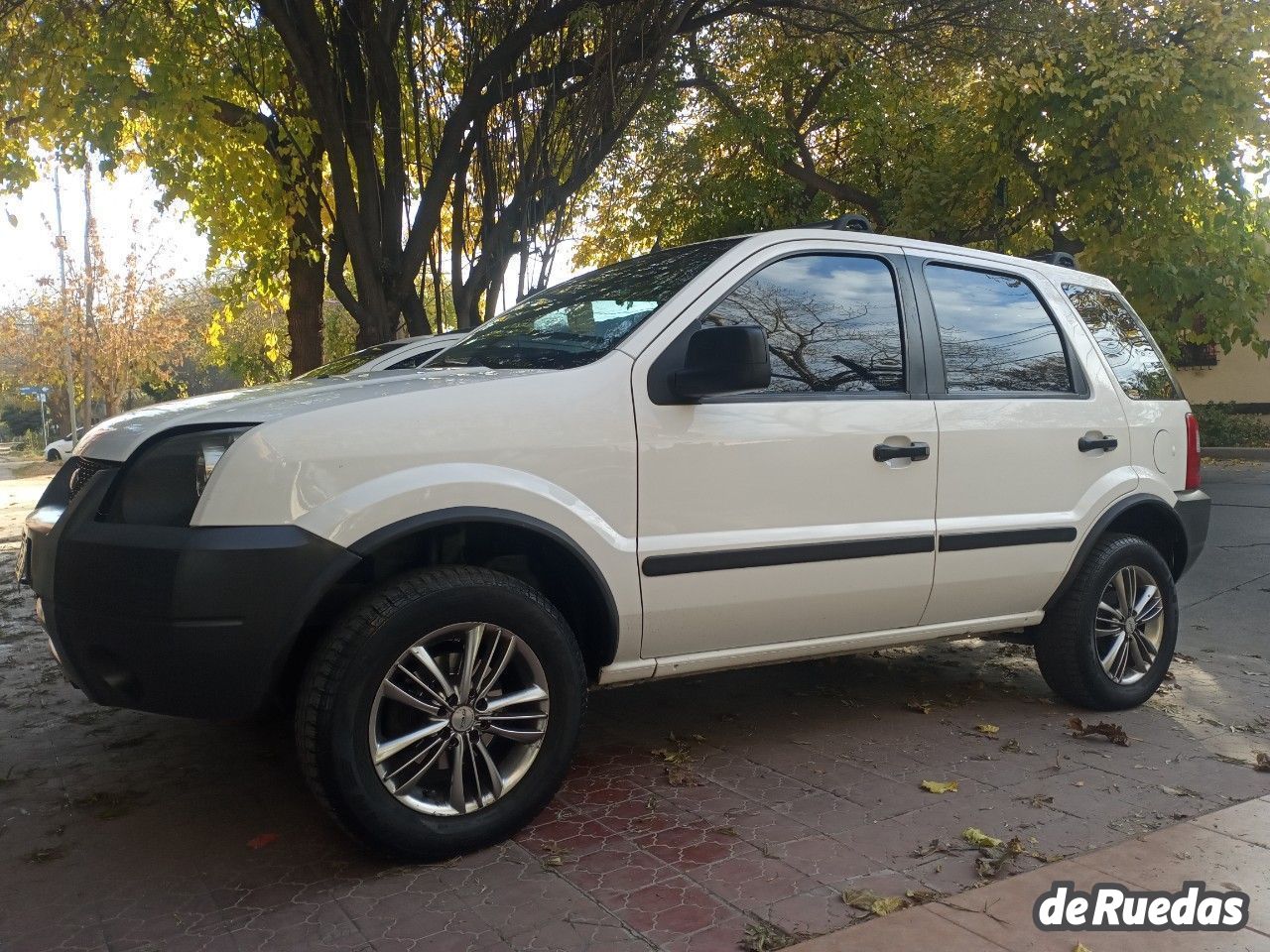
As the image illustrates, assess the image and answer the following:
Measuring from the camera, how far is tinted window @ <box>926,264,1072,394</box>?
4.43 meters

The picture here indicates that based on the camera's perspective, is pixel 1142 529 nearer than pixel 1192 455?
Yes

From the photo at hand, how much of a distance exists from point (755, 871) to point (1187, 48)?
11.5 m

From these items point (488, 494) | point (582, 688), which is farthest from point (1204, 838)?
point (488, 494)

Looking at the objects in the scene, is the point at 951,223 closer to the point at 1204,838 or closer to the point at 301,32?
the point at 301,32

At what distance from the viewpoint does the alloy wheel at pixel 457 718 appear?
10.4 feet

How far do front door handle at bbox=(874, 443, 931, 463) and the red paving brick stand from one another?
3.67 feet

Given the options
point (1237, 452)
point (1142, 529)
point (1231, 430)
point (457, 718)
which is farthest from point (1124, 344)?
point (1231, 430)

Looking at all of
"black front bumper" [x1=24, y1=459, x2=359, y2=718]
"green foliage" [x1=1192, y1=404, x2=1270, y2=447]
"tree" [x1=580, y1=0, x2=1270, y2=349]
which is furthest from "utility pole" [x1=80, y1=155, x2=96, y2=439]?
"black front bumper" [x1=24, y1=459, x2=359, y2=718]

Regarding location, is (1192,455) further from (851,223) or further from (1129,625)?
(851,223)

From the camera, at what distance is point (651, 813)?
3.64 metres

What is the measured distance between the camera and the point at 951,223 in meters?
14.4

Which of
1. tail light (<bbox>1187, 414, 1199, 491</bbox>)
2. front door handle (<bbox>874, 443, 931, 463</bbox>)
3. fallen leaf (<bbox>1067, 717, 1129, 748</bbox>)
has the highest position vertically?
front door handle (<bbox>874, 443, 931, 463</bbox>)

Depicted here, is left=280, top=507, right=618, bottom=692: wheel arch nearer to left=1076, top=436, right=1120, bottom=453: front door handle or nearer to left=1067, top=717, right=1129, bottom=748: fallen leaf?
left=1067, top=717, right=1129, bottom=748: fallen leaf
